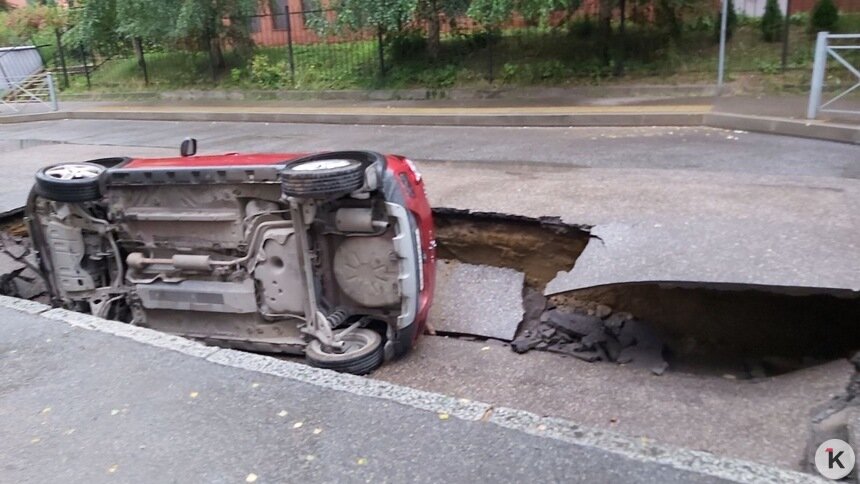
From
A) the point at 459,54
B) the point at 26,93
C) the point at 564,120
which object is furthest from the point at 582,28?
the point at 26,93

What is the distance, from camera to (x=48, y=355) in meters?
4.50

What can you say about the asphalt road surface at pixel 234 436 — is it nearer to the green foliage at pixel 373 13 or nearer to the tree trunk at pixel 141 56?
the green foliage at pixel 373 13

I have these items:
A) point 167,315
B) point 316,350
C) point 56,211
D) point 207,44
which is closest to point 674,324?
point 316,350

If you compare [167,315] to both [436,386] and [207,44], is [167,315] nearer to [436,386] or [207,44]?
[436,386]

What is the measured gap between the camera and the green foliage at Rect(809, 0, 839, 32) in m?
14.8

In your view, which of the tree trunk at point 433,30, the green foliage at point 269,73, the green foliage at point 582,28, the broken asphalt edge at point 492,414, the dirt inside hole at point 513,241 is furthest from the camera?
the green foliage at point 269,73

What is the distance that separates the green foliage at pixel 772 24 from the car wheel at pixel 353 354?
1368 cm

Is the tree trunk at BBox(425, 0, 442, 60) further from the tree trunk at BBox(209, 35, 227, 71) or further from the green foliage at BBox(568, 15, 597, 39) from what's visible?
the tree trunk at BBox(209, 35, 227, 71)

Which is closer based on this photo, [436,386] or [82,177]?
[436,386]

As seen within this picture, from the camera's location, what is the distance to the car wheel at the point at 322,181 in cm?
437

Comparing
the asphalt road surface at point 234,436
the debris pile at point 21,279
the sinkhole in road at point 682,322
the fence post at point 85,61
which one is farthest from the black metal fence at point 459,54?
the asphalt road surface at point 234,436

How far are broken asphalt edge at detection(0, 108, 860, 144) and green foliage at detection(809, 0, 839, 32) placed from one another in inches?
228

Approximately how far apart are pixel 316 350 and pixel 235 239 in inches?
40.2

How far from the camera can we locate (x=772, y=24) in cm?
1526
